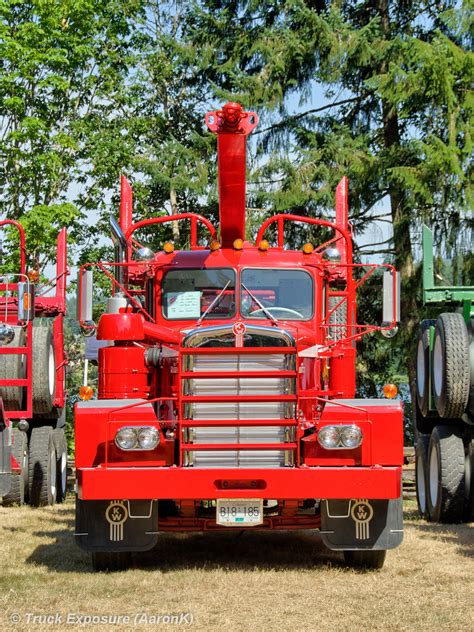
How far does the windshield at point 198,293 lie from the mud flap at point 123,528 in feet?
6.38

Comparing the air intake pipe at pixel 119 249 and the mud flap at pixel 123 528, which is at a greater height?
the air intake pipe at pixel 119 249

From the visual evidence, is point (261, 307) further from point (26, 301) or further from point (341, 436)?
point (26, 301)

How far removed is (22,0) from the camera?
27.3 metres

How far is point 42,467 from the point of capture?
570 inches

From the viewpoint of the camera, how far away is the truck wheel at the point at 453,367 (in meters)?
11.9

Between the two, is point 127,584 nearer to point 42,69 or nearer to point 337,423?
point 337,423

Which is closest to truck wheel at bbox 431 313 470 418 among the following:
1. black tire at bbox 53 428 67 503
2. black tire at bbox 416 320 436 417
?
black tire at bbox 416 320 436 417

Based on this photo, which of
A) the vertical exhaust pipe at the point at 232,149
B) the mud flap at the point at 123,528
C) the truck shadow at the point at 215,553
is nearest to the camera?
the vertical exhaust pipe at the point at 232,149

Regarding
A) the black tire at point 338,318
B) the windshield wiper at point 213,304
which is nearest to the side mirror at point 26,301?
the windshield wiper at point 213,304

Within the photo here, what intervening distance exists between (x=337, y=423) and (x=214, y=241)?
2483 mm

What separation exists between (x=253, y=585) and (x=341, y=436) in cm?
123

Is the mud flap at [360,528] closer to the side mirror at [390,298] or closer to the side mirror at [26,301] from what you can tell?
the side mirror at [390,298]

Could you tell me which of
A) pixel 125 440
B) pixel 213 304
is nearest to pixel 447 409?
pixel 213 304

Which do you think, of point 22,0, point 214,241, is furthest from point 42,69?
point 214,241
